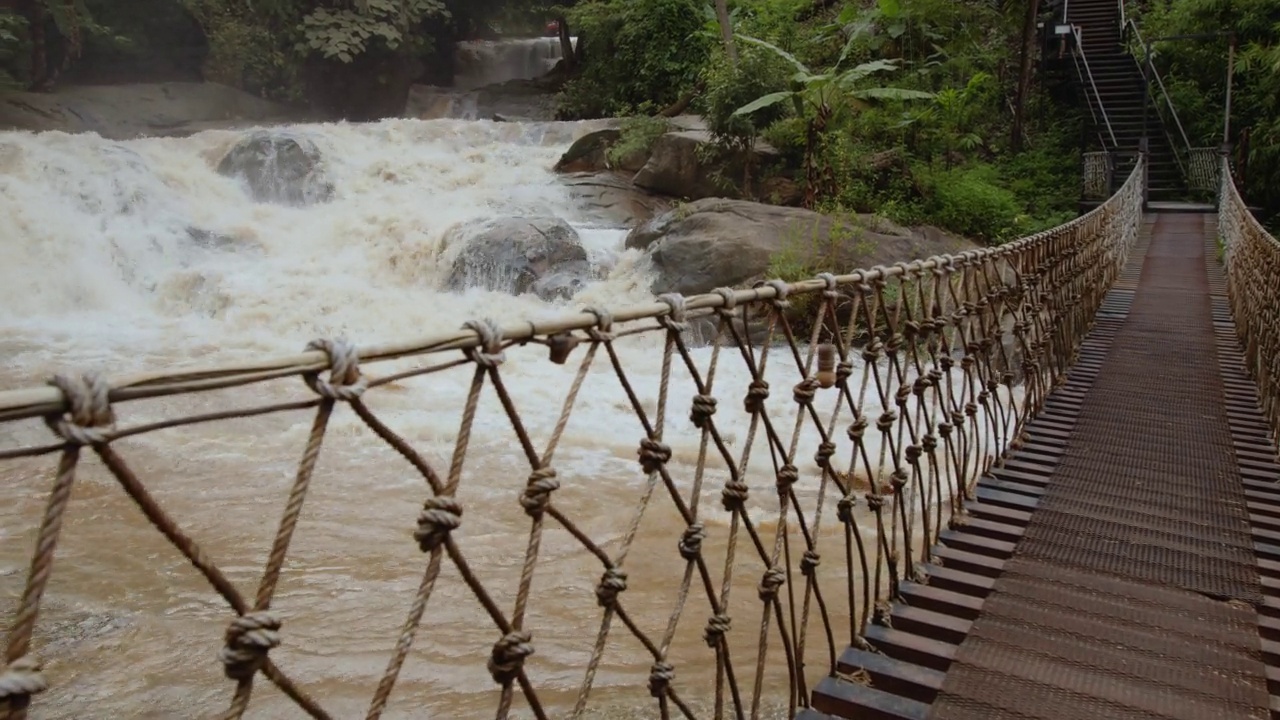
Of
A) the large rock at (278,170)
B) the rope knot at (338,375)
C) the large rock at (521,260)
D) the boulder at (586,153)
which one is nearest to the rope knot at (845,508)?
the rope knot at (338,375)

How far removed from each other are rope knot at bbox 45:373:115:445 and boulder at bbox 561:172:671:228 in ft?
37.4

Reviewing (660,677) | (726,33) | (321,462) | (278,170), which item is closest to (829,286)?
(660,677)

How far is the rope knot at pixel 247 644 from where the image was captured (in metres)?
0.85

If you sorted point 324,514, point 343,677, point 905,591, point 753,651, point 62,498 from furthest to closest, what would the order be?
point 324,514 < point 753,651 < point 343,677 < point 905,591 < point 62,498

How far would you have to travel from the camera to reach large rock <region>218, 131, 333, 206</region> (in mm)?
12359

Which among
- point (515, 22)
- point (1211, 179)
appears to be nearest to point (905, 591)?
point (1211, 179)

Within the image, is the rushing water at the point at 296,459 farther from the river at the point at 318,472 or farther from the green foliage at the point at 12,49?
the green foliage at the point at 12,49

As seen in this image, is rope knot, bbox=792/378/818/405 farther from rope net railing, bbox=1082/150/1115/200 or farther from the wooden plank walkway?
rope net railing, bbox=1082/150/1115/200

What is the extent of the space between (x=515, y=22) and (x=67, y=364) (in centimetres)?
1834

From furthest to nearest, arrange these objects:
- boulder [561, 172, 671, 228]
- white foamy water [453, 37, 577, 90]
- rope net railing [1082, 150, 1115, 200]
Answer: white foamy water [453, 37, 577, 90] → rope net railing [1082, 150, 1115, 200] → boulder [561, 172, 671, 228]

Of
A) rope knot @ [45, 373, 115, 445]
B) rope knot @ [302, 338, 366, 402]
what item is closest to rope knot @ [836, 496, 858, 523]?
rope knot @ [302, 338, 366, 402]

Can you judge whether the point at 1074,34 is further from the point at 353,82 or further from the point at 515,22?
the point at 353,82

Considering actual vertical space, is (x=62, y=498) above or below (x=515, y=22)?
below

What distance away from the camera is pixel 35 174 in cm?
1051
